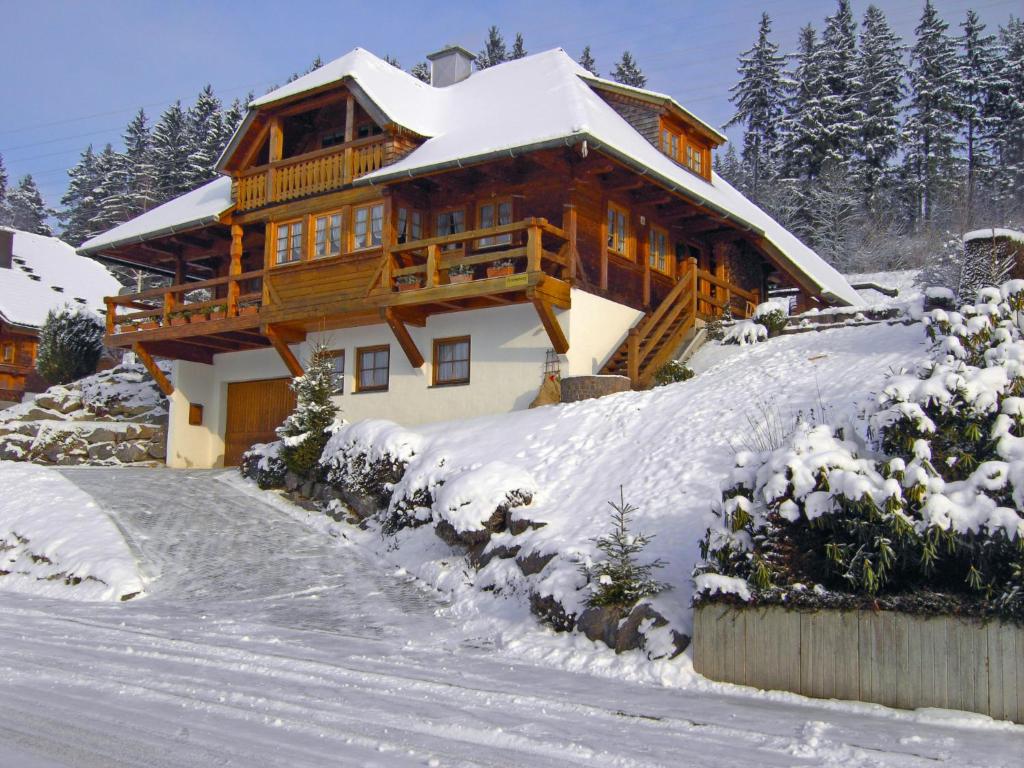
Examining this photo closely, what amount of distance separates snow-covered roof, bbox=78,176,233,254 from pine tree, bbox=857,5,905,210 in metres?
34.7

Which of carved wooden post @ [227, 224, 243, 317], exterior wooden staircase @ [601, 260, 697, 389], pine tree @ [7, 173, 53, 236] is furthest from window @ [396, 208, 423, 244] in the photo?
pine tree @ [7, 173, 53, 236]

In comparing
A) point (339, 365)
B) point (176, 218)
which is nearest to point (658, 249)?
point (339, 365)

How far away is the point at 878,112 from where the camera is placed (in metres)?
50.0

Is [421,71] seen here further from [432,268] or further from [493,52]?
[432,268]

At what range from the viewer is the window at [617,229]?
21.1m

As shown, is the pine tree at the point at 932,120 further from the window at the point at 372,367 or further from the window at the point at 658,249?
the window at the point at 372,367

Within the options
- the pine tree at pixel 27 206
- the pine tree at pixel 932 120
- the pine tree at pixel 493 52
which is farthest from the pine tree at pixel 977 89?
the pine tree at pixel 27 206

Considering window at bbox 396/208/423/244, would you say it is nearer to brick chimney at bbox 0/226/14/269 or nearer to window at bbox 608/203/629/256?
window at bbox 608/203/629/256

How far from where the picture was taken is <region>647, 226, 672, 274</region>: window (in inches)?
892

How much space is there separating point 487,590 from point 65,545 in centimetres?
697

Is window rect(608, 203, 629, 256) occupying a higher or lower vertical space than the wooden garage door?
higher

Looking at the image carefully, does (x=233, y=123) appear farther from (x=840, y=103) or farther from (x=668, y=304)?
(x=668, y=304)

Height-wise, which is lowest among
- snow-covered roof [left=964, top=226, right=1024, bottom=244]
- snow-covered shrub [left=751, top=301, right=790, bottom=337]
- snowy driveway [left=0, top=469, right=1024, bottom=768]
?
snowy driveway [left=0, top=469, right=1024, bottom=768]

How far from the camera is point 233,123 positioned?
56250mm
